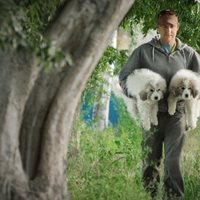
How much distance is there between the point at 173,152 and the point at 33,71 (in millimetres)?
3246

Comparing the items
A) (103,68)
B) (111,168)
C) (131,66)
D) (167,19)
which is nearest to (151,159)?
Result: (111,168)

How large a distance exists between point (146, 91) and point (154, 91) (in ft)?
0.53

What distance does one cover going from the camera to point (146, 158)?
9734 millimetres

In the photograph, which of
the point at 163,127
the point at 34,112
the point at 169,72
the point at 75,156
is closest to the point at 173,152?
the point at 163,127

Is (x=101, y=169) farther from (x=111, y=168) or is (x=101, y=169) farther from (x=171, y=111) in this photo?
(x=171, y=111)

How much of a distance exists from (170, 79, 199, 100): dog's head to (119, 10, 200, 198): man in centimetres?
15

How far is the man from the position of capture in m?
9.44

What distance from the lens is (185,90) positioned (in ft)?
30.7

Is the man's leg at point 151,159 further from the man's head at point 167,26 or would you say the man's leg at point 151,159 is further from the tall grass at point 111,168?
the man's head at point 167,26

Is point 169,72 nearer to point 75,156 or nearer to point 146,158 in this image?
point 146,158

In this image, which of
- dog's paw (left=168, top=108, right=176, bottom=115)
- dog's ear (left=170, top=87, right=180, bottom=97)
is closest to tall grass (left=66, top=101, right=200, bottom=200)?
dog's paw (left=168, top=108, right=176, bottom=115)

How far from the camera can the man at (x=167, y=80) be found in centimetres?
944

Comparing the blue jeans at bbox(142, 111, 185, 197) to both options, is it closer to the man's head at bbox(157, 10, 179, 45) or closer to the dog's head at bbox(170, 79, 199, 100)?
the dog's head at bbox(170, 79, 199, 100)

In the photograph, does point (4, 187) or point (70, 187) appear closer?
point (4, 187)
